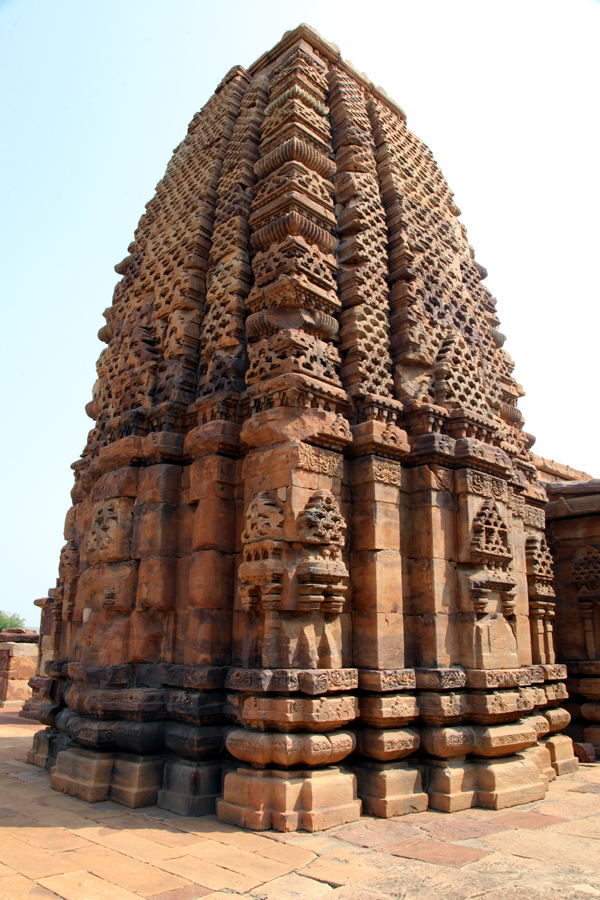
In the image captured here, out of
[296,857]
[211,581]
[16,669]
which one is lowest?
[296,857]

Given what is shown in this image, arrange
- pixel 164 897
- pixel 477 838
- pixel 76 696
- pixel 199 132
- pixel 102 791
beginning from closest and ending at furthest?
pixel 164 897, pixel 477 838, pixel 102 791, pixel 76 696, pixel 199 132

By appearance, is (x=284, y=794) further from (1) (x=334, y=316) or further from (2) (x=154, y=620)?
(1) (x=334, y=316)

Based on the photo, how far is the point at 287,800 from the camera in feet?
16.7

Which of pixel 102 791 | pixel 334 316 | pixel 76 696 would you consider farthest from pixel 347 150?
pixel 102 791

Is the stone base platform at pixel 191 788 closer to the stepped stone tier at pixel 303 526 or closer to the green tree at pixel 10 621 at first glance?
the stepped stone tier at pixel 303 526

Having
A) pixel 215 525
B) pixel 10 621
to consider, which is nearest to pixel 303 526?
pixel 215 525

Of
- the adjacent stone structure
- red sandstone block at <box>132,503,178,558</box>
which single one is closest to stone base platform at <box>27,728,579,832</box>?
red sandstone block at <box>132,503,178,558</box>

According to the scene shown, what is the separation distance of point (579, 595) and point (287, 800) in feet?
20.3

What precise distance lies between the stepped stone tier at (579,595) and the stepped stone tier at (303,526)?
112 centimetres

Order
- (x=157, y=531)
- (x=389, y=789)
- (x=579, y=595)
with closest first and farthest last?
(x=389, y=789), (x=157, y=531), (x=579, y=595)

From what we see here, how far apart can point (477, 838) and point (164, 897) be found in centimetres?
250

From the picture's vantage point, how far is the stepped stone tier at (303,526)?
575cm

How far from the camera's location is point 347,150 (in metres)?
8.32

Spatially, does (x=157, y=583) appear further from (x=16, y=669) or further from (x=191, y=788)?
(x=16, y=669)
